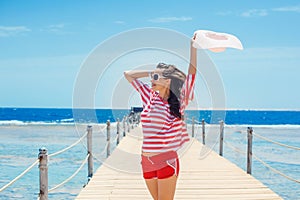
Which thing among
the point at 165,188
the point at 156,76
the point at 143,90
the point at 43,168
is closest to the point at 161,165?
the point at 165,188

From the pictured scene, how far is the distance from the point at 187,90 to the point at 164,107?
0.71ft

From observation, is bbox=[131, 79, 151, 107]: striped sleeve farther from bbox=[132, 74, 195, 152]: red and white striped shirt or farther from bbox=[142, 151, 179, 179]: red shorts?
bbox=[142, 151, 179, 179]: red shorts

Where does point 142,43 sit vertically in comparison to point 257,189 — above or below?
above

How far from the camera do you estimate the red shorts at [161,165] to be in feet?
12.2

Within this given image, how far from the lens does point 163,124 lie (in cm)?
358

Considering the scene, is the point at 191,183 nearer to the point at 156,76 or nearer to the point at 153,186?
the point at 153,186

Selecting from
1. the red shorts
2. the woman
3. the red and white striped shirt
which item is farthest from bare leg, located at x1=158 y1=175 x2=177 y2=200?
the red and white striped shirt

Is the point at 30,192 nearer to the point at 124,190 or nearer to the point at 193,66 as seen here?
the point at 124,190

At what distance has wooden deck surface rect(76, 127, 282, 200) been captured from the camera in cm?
677

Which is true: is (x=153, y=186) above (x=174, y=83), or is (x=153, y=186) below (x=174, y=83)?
below

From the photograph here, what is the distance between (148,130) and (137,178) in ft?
15.6

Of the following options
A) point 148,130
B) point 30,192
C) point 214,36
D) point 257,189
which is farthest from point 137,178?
point 214,36

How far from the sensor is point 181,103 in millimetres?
3621

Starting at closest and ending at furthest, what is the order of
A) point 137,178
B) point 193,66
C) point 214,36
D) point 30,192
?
1. point 214,36
2. point 193,66
3. point 137,178
4. point 30,192
